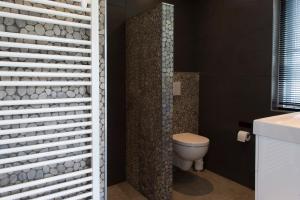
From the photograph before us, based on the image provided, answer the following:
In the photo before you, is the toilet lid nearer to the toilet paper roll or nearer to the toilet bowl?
the toilet bowl

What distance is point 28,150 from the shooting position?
1247 millimetres

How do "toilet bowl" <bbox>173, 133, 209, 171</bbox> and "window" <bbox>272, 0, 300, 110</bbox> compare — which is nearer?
"window" <bbox>272, 0, 300, 110</bbox>

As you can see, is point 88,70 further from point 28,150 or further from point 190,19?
point 190,19

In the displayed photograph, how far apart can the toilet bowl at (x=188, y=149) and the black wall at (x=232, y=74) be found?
396 mm

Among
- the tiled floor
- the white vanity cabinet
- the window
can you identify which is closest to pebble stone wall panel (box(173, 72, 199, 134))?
the tiled floor

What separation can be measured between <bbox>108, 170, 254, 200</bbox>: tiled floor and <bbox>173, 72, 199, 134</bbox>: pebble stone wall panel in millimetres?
681

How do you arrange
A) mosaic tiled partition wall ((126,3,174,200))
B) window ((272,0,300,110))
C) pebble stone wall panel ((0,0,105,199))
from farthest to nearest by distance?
window ((272,0,300,110))
mosaic tiled partition wall ((126,3,174,200))
pebble stone wall panel ((0,0,105,199))

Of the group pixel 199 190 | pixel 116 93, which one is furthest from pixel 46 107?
pixel 199 190

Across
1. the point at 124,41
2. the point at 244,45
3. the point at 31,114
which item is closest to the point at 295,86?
the point at 244,45

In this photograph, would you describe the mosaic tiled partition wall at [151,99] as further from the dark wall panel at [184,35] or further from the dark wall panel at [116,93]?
the dark wall panel at [184,35]

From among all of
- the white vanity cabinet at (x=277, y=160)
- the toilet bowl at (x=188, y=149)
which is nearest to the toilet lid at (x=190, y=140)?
the toilet bowl at (x=188, y=149)

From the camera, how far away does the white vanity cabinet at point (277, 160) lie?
122cm

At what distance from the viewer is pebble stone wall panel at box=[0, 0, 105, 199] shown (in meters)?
1.19

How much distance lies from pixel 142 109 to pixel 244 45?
1.42 m
